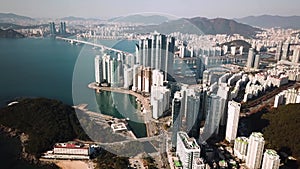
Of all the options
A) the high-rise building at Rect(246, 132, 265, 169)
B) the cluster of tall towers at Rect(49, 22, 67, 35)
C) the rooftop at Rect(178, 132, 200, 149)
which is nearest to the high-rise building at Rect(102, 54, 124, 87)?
the rooftop at Rect(178, 132, 200, 149)

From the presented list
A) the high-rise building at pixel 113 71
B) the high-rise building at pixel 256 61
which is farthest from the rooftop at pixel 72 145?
the high-rise building at pixel 256 61

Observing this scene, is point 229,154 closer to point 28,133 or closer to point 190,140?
point 190,140

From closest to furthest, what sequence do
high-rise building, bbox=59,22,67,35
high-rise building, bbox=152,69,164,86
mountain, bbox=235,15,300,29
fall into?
high-rise building, bbox=152,69,164,86 < high-rise building, bbox=59,22,67,35 < mountain, bbox=235,15,300,29

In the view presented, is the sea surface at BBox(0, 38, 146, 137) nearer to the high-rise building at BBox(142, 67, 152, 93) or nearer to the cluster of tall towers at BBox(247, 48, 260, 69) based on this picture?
A: the high-rise building at BBox(142, 67, 152, 93)

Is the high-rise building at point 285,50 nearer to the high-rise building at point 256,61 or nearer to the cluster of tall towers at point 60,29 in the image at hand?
the high-rise building at point 256,61

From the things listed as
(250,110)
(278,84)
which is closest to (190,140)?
(250,110)

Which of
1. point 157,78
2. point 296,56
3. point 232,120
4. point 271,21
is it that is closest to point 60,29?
point 157,78
